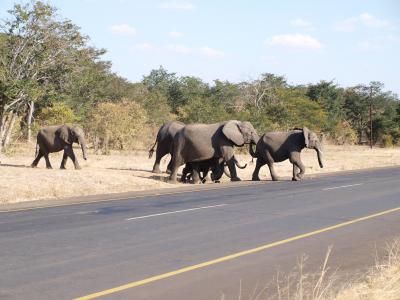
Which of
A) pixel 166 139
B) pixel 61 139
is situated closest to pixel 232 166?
pixel 166 139

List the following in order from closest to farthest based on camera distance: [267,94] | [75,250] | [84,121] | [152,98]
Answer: [75,250] < [84,121] < [152,98] < [267,94]

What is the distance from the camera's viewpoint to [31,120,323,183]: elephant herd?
25625mm

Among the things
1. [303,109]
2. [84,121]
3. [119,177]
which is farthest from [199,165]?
[303,109]

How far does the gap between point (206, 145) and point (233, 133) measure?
4.13ft

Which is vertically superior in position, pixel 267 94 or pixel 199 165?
pixel 267 94

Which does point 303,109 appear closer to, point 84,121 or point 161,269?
point 84,121

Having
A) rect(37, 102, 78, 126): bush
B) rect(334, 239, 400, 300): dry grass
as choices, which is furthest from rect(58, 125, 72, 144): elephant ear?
rect(334, 239, 400, 300): dry grass

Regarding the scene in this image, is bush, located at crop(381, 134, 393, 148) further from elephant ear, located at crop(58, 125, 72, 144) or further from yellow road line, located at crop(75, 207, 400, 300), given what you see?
yellow road line, located at crop(75, 207, 400, 300)

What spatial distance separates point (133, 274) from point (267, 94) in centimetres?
5987

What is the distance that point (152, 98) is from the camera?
59.6m

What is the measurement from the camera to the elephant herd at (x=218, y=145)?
25578 millimetres

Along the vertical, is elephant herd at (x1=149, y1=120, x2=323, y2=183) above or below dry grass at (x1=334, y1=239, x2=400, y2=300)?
above

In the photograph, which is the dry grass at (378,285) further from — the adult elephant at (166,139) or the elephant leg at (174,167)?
the adult elephant at (166,139)

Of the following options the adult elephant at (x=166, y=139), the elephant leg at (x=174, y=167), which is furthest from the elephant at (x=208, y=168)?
the adult elephant at (x=166, y=139)
